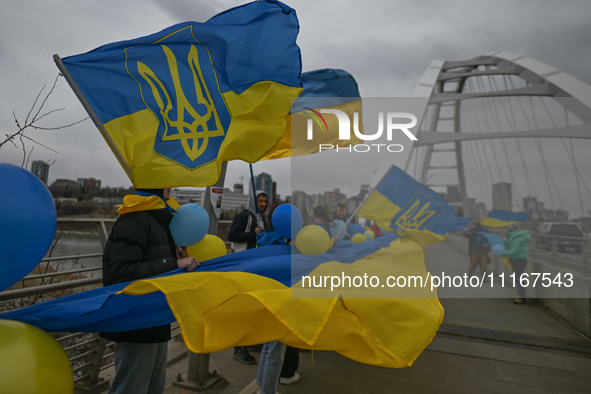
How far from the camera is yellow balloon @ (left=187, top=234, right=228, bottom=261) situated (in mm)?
2699

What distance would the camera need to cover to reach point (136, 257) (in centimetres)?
202

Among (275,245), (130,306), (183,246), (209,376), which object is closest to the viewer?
(130,306)

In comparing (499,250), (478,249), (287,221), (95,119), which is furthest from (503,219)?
(95,119)

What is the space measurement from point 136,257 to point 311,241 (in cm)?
150

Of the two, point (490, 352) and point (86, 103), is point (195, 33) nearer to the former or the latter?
point (86, 103)

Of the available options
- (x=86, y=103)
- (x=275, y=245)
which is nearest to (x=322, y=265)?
(x=275, y=245)

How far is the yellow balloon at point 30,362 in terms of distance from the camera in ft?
4.48

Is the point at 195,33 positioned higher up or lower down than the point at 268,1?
lower down

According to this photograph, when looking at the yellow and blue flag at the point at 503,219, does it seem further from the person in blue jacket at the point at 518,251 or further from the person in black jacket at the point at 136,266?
the person in black jacket at the point at 136,266

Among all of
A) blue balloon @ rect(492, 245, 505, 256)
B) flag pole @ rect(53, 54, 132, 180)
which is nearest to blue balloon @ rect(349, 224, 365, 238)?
flag pole @ rect(53, 54, 132, 180)

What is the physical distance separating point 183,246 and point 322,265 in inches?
42.1

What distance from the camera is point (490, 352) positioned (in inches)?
191

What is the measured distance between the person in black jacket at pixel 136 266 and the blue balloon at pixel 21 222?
0.38m

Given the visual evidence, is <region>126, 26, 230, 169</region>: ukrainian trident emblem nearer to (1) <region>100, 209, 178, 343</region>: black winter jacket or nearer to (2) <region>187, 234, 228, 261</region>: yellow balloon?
(1) <region>100, 209, 178, 343</region>: black winter jacket
